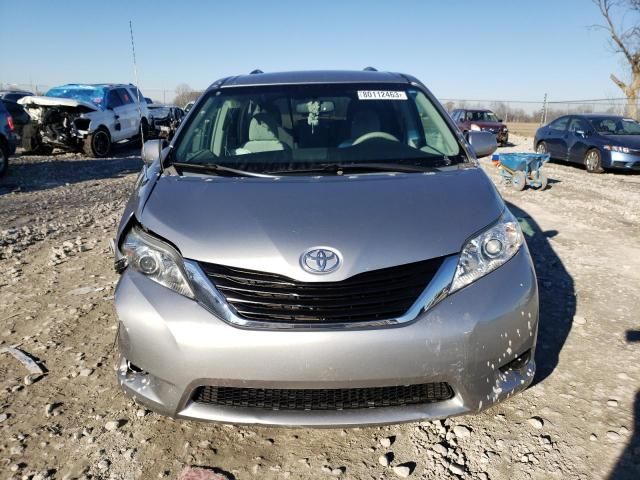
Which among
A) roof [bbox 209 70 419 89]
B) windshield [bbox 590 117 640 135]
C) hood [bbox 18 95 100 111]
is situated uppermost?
roof [bbox 209 70 419 89]

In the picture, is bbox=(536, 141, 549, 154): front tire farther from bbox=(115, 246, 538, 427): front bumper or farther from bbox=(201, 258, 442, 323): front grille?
bbox=(201, 258, 442, 323): front grille

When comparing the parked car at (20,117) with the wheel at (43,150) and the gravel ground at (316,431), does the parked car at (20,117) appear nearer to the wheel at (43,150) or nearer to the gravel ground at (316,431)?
the wheel at (43,150)

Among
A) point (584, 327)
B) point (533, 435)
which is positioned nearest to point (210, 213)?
point (533, 435)

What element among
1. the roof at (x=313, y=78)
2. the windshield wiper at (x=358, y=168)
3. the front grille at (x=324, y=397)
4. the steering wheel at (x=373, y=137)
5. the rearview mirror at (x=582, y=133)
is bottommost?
the front grille at (x=324, y=397)

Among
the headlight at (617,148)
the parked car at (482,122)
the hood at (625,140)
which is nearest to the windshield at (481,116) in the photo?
the parked car at (482,122)

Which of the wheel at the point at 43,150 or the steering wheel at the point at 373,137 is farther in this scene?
the wheel at the point at 43,150

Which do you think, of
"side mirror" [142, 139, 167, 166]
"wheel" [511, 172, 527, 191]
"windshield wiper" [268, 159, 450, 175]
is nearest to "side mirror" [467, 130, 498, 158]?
"windshield wiper" [268, 159, 450, 175]

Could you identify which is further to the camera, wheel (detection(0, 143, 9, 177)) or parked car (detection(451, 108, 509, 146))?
parked car (detection(451, 108, 509, 146))

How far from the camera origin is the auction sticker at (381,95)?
3.27 metres

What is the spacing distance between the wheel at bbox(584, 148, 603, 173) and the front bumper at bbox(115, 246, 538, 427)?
12146 mm

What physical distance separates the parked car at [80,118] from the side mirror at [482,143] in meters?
10.0

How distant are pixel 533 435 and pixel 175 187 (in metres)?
2.14

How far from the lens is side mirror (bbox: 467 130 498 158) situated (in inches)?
129

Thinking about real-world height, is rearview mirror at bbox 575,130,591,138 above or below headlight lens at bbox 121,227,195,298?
below
